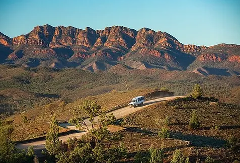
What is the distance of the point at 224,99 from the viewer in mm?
109375

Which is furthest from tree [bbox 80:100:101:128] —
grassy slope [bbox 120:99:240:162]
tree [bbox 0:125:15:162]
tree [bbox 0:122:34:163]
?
tree [bbox 0:125:15:162]

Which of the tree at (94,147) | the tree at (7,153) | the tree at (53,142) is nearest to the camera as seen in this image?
the tree at (94,147)

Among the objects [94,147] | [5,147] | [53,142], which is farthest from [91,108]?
[5,147]

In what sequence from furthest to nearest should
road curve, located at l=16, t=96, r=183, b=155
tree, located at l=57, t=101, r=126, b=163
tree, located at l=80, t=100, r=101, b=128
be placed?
1. road curve, located at l=16, t=96, r=183, b=155
2. tree, located at l=80, t=100, r=101, b=128
3. tree, located at l=57, t=101, r=126, b=163

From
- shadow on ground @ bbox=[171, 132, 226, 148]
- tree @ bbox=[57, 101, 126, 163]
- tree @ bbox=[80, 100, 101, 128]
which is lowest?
shadow on ground @ bbox=[171, 132, 226, 148]

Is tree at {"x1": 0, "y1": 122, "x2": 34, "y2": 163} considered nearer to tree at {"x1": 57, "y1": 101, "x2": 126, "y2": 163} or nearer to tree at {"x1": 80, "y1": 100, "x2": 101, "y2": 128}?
tree at {"x1": 57, "y1": 101, "x2": 126, "y2": 163}

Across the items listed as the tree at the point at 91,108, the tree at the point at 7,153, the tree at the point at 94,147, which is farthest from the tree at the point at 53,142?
the tree at the point at 91,108

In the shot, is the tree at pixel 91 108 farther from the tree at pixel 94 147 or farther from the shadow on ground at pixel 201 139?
the shadow on ground at pixel 201 139

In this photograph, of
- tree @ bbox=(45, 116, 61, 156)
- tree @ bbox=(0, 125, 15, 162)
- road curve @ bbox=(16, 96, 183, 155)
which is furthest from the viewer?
road curve @ bbox=(16, 96, 183, 155)

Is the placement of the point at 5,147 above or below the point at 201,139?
above

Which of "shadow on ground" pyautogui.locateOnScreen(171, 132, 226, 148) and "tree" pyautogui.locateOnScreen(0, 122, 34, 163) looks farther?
"shadow on ground" pyautogui.locateOnScreen(171, 132, 226, 148)

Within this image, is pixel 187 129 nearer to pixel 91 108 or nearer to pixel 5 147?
pixel 91 108

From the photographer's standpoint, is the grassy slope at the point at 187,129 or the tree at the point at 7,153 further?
the grassy slope at the point at 187,129

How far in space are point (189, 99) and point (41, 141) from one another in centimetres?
3821
